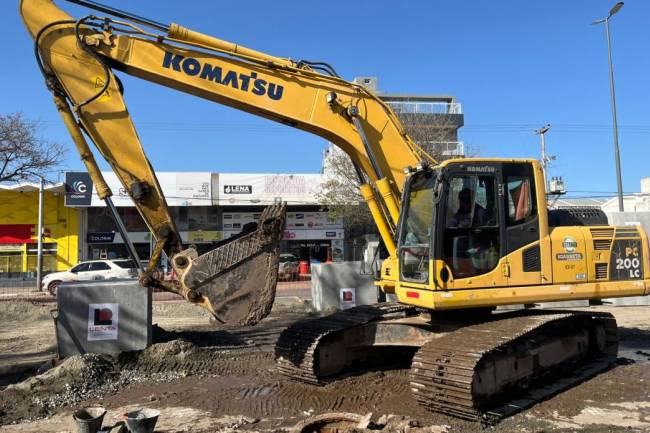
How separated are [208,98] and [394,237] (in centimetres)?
294

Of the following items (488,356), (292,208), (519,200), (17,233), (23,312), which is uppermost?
(292,208)

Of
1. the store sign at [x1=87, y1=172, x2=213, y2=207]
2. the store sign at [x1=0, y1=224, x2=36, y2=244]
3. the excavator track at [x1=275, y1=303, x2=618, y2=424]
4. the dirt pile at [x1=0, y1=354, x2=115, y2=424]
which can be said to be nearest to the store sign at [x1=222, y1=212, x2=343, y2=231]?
the store sign at [x1=87, y1=172, x2=213, y2=207]

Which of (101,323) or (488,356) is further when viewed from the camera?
(101,323)

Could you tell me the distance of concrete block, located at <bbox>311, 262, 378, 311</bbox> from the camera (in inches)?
564

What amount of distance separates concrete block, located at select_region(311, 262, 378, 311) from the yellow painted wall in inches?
1077

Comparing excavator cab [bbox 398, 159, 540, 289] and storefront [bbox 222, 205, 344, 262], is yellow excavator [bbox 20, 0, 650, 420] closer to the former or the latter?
excavator cab [bbox 398, 159, 540, 289]

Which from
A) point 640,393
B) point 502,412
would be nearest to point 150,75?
point 502,412

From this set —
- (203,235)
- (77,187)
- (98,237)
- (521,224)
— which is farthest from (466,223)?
(98,237)

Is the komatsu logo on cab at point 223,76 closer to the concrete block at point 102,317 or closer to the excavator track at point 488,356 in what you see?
the excavator track at point 488,356

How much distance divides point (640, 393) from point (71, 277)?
74.1 feet

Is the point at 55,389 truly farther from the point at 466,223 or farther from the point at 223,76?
the point at 466,223

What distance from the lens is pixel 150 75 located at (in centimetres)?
637

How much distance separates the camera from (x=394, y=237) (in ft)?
23.1

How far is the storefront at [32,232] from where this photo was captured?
3553 cm
